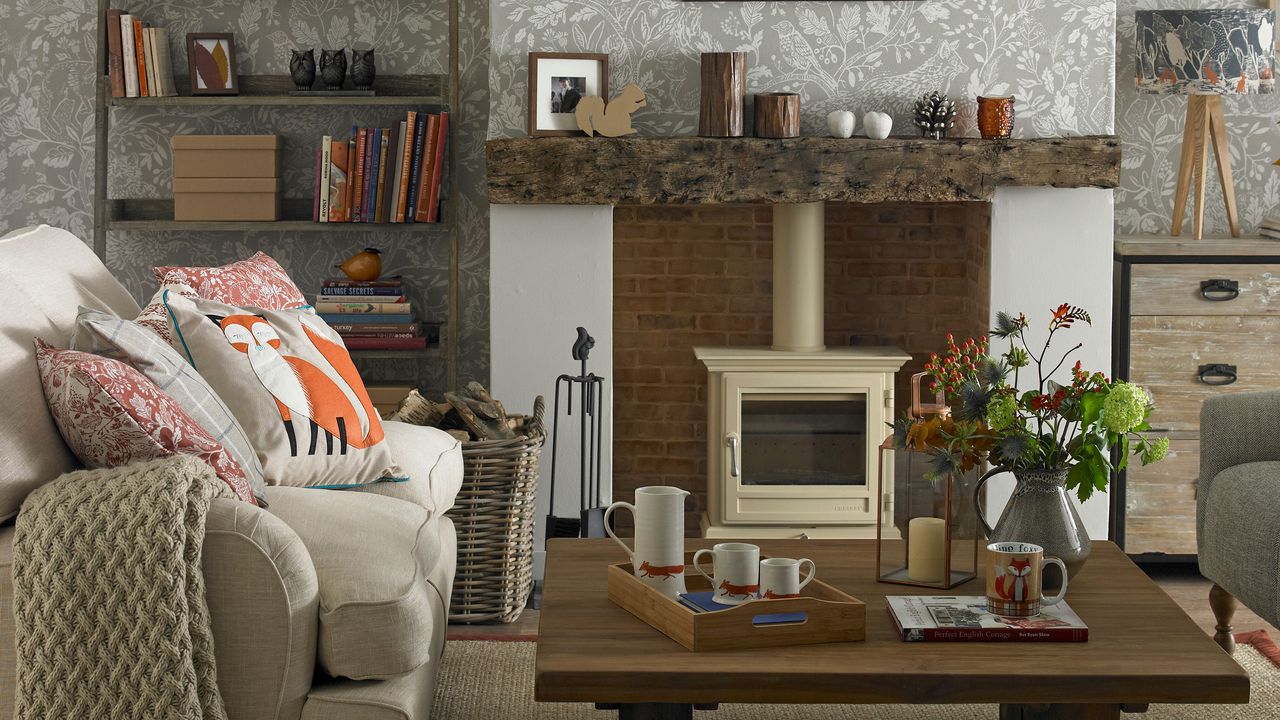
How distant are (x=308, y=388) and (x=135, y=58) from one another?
2.00m

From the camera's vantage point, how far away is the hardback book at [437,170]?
3.89 m

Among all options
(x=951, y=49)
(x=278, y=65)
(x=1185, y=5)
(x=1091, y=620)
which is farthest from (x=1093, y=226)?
(x=278, y=65)

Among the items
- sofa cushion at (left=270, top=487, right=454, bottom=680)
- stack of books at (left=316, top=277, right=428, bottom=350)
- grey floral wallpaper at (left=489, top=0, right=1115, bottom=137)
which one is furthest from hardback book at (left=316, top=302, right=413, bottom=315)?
sofa cushion at (left=270, top=487, right=454, bottom=680)

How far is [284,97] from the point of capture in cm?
393

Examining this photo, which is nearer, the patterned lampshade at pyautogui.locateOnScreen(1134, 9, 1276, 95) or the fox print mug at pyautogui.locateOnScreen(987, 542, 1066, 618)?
the fox print mug at pyautogui.locateOnScreen(987, 542, 1066, 618)

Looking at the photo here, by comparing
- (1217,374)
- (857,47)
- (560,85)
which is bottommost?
(1217,374)

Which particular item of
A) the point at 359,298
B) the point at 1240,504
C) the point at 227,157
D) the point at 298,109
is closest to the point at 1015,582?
the point at 1240,504

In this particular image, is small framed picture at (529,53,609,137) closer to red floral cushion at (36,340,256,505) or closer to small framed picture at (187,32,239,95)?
small framed picture at (187,32,239,95)

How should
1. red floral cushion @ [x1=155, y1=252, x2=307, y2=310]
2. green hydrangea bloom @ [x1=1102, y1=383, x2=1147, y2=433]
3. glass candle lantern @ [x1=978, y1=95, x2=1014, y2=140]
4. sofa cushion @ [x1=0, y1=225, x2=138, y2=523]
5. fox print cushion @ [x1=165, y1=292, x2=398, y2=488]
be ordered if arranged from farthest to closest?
glass candle lantern @ [x1=978, y1=95, x2=1014, y2=140] < red floral cushion @ [x1=155, y1=252, x2=307, y2=310] < fox print cushion @ [x1=165, y1=292, x2=398, y2=488] < green hydrangea bloom @ [x1=1102, y1=383, x2=1147, y2=433] < sofa cushion @ [x1=0, y1=225, x2=138, y2=523]

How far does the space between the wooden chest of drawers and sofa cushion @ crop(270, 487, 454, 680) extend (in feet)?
Answer: 7.61

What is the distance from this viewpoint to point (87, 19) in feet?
13.6

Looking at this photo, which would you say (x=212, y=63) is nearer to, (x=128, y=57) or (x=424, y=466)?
(x=128, y=57)

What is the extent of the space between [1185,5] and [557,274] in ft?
6.93

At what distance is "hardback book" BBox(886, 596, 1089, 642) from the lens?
179cm
